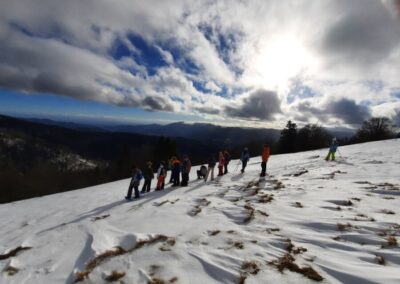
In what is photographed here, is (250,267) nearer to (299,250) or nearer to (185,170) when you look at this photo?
(299,250)

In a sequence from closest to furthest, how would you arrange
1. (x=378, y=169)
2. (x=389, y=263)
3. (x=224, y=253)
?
(x=389, y=263)
(x=224, y=253)
(x=378, y=169)

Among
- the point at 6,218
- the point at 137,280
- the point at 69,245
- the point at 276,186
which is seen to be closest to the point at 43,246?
the point at 69,245

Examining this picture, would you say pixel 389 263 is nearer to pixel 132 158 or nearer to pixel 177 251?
pixel 177 251

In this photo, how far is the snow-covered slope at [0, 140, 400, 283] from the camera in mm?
5852

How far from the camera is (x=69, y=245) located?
28.2 ft

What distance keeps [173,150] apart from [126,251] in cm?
5708

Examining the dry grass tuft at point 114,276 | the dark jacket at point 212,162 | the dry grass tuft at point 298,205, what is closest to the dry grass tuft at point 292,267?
the dry grass tuft at point 114,276

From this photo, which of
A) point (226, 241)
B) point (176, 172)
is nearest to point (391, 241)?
point (226, 241)

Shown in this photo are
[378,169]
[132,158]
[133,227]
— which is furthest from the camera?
[132,158]

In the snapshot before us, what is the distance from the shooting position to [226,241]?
7.48 metres

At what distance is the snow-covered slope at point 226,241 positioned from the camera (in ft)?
19.2

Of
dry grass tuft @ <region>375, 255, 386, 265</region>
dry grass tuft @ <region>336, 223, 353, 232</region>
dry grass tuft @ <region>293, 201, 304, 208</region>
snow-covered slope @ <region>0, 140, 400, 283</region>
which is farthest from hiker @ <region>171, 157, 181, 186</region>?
dry grass tuft @ <region>375, 255, 386, 265</region>

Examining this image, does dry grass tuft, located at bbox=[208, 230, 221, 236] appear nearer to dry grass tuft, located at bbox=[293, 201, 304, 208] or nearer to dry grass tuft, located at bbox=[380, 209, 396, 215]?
dry grass tuft, located at bbox=[293, 201, 304, 208]

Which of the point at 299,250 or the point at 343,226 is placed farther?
the point at 343,226
